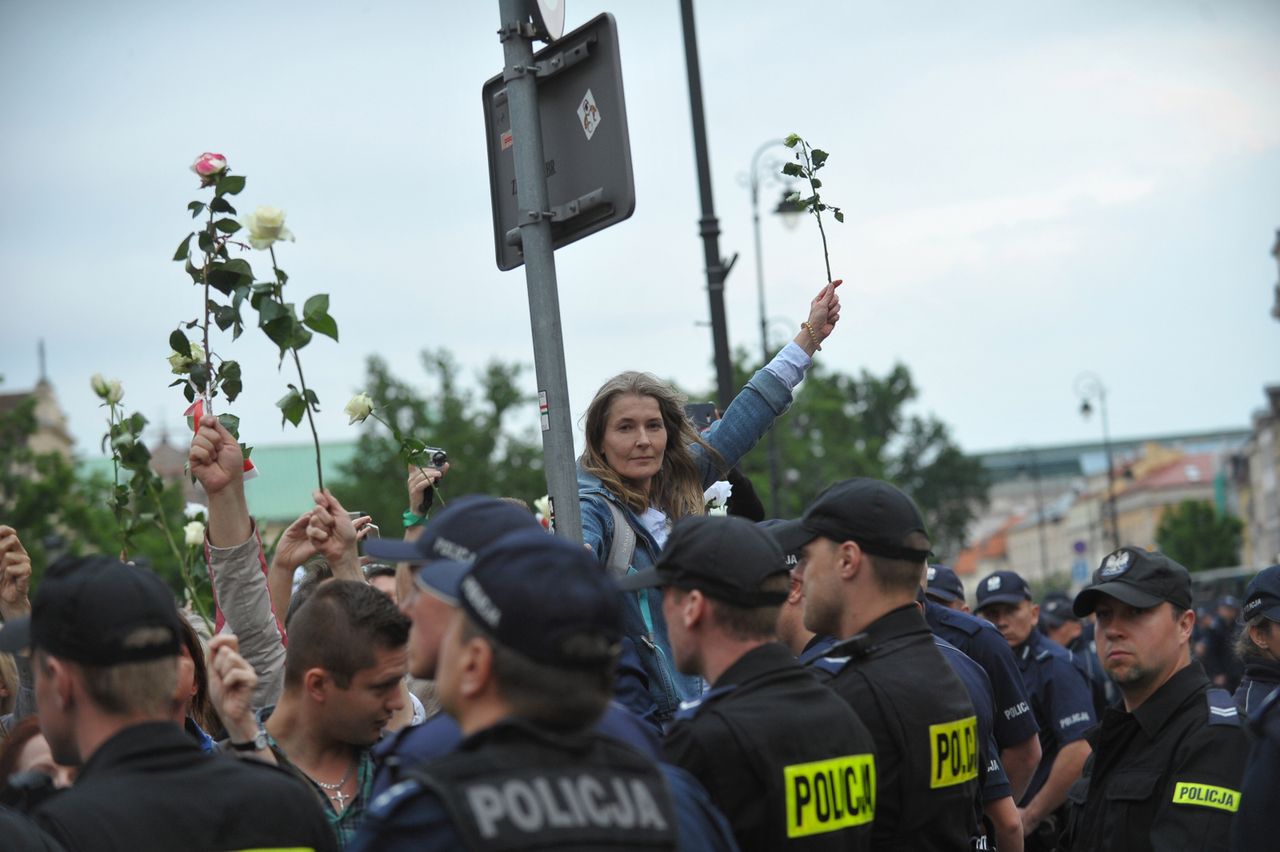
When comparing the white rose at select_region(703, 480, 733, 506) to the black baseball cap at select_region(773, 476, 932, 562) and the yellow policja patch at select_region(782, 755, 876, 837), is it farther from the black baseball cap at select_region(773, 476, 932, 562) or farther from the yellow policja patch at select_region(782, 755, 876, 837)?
the yellow policja patch at select_region(782, 755, 876, 837)

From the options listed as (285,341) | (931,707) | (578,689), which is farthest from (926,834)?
(285,341)

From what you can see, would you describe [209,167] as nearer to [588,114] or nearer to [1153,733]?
[588,114]

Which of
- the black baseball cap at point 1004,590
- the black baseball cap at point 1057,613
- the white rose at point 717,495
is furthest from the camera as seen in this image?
the black baseball cap at point 1057,613

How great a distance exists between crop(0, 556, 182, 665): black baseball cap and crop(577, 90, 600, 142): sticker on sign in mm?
2057

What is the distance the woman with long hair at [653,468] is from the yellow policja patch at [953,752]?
36.8 inches

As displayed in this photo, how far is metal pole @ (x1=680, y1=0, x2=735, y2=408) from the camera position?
11.1 meters

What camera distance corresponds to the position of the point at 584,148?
4961 millimetres

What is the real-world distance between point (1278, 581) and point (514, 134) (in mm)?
3354

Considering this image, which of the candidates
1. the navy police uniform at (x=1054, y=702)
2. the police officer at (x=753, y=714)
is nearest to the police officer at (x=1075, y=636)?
the navy police uniform at (x=1054, y=702)

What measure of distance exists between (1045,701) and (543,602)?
24.2ft

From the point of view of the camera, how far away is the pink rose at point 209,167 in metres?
5.29

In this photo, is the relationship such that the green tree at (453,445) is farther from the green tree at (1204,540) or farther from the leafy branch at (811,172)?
the leafy branch at (811,172)

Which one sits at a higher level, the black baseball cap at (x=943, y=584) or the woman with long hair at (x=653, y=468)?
the woman with long hair at (x=653, y=468)

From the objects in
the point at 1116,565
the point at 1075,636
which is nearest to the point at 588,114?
the point at 1116,565
